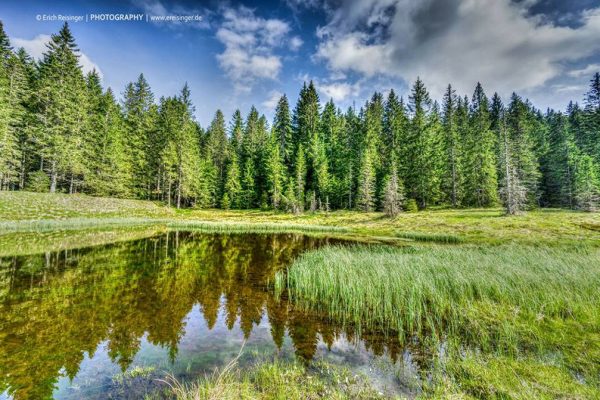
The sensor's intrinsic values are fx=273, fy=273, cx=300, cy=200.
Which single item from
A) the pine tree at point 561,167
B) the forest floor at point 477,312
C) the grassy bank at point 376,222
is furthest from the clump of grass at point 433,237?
the pine tree at point 561,167

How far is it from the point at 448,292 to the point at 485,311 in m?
1.28

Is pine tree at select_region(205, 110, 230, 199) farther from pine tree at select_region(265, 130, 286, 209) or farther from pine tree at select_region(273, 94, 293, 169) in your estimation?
pine tree at select_region(273, 94, 293, 169)

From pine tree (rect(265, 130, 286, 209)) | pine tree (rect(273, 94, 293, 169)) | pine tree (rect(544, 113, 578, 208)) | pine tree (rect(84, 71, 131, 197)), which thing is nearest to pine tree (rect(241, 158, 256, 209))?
pine tree (rect(265, 130, 286, 209))

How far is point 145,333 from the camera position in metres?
7.17

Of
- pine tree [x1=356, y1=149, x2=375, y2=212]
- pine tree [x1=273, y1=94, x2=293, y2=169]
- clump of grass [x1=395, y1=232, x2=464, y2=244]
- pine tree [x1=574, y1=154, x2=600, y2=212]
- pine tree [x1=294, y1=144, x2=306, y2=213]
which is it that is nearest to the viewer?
clump of grass [x1=395, y1=232, x2=464, y2=244]

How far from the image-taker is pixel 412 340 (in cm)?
678

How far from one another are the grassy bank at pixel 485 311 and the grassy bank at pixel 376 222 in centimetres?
1489

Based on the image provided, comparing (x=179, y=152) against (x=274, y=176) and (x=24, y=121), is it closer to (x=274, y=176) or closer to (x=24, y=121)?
(x=274, y=176)

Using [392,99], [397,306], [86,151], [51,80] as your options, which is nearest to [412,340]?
[397,306]

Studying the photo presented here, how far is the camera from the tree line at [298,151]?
4041cm

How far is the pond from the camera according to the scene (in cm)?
515

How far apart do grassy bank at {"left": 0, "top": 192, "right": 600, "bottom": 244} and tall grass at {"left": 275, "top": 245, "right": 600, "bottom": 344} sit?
1434 centimetres

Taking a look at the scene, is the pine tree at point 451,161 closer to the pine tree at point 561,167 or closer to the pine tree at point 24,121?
the pine tree at point 561,167

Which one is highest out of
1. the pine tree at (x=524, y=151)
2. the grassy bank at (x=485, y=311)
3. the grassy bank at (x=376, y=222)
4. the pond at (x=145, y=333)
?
the pine tree at (x=524, y=151)
